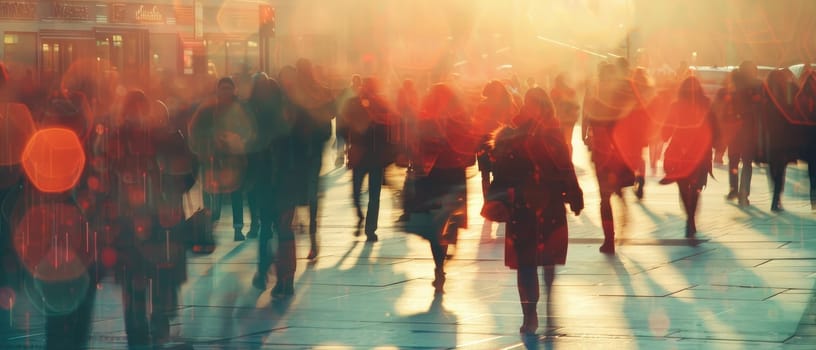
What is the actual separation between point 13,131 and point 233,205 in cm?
685

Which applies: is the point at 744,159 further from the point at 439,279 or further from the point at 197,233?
the point at 197,233

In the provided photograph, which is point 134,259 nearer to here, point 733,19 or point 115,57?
point 115,57

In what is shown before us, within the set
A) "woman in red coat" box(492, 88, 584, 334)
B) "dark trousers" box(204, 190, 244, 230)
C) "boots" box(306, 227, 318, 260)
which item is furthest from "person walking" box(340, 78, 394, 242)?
"woman in red coat" box(492, 88, 584, 334)

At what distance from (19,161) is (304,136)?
178 inches

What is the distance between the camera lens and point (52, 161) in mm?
8766

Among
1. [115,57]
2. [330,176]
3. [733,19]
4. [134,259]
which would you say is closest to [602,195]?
[134,259]

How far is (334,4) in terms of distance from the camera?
53.4 m

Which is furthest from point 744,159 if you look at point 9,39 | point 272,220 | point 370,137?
point 9,39

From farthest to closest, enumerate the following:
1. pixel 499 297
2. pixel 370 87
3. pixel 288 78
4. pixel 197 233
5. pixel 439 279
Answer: pixel 370 87, pixel 288 78, pixel 439 279, pixel 499 297, pixel 197 233

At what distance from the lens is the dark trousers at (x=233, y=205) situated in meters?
15.6

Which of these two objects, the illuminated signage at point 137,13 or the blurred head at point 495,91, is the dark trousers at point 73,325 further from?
the illuminated signage at point 137,13

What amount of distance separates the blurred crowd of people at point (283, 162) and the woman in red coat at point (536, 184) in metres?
0.01

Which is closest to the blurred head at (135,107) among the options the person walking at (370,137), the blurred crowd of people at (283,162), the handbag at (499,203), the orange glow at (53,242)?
the blurred crowd of people at (283,162)

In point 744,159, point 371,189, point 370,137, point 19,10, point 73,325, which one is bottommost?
point 73,325
